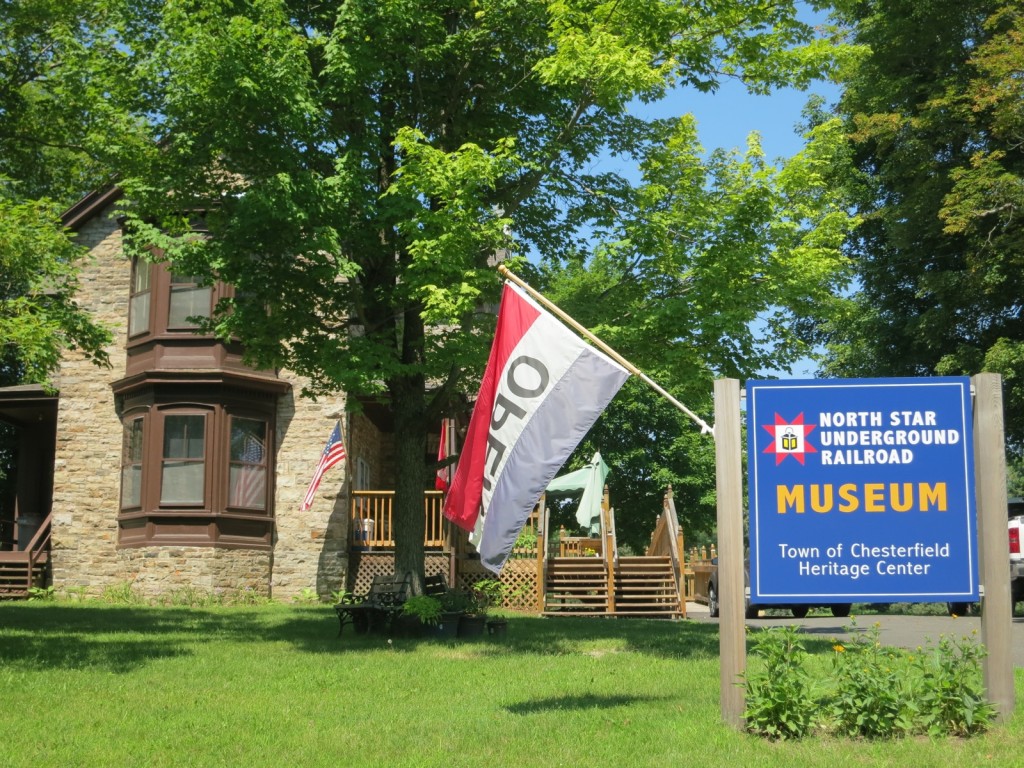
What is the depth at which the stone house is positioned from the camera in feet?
74.9

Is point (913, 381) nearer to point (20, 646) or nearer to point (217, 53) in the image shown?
point (217, 53)

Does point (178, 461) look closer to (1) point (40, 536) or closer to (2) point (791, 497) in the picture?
(1) point (40, 536)

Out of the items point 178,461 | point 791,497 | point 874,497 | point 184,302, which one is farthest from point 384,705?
point 184,302

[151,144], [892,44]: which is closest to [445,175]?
[151,144]

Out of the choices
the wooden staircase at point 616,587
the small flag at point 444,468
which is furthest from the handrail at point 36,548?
the wooden staircase at point 616,587

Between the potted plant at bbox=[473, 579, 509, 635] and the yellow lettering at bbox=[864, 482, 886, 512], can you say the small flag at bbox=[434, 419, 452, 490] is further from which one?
the yellow lettering at bbox=[864, 482, 886, 512]

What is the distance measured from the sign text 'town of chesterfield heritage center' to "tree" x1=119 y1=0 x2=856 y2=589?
5372 mm

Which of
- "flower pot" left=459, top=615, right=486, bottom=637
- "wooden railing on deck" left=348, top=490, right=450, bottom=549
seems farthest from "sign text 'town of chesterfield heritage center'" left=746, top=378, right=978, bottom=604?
"wooden railing on deck" left=348, top=490, right=450, bottom=549

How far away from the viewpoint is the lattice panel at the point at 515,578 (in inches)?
936

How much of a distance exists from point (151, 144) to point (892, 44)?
805 inches

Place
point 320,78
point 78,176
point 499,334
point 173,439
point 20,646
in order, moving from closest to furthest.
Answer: point 499,334, point 20,646, point 320,78, point 78,176, point 173,439

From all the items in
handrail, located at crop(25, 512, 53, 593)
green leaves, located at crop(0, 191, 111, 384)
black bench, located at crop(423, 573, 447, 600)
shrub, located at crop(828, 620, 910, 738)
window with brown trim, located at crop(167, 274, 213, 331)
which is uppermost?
window with brown trim, located at crop(167, 274, 213, 331)

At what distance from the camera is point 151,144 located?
1562 centimetres

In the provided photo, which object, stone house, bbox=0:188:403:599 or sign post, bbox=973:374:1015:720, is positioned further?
stone house, bbox=0:188:403:599
